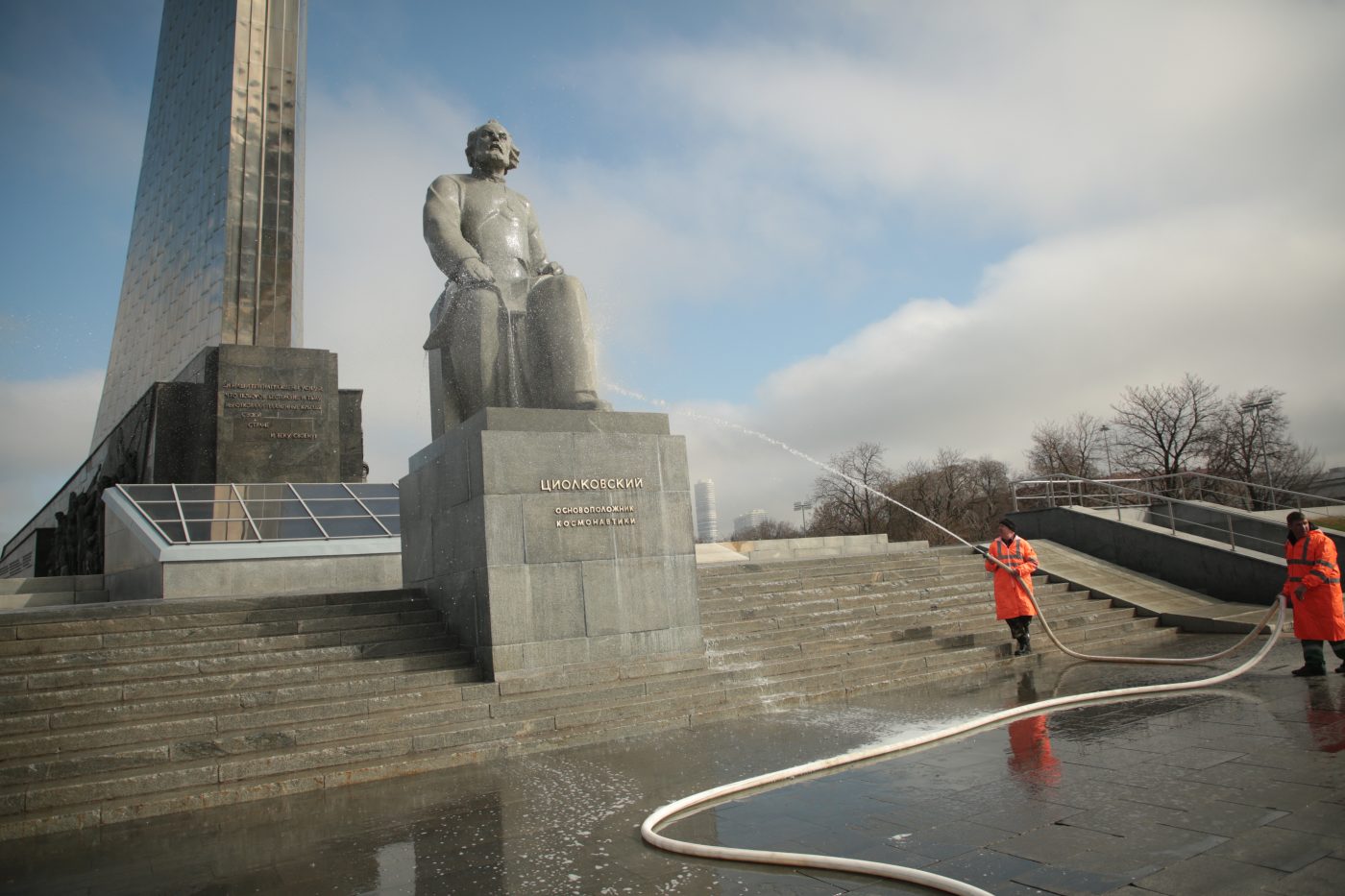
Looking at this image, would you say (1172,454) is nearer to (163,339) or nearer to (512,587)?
(512,587)

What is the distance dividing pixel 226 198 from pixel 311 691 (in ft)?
81.8

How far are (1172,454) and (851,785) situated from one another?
35748 mm

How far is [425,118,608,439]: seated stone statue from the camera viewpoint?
928cm

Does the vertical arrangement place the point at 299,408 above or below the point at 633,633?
above

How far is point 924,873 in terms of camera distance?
332 cm

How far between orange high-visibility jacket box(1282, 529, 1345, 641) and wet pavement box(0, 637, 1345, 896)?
121cm

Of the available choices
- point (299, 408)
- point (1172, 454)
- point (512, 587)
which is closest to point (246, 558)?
point (299, 408)

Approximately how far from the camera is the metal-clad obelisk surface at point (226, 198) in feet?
88.2

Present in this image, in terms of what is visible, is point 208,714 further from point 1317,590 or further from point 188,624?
point 1317,590

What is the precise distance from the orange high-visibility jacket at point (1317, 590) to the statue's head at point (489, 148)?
909cm

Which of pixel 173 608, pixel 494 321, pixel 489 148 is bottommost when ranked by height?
pixel 173 608

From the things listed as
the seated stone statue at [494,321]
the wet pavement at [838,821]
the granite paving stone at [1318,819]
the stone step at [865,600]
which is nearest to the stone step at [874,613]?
the stone step at [865,600]

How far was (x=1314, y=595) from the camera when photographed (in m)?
7.77

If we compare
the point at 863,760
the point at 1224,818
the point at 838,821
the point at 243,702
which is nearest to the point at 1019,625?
the point at 863,760
